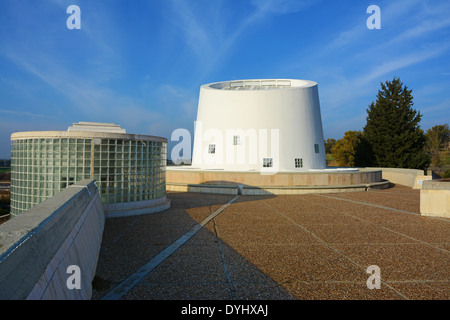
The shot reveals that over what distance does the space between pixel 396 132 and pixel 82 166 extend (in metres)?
31.2

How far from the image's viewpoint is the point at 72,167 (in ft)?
28.1

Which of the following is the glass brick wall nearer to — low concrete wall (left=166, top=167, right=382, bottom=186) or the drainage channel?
the drainage channel

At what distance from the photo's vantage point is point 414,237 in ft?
24.0

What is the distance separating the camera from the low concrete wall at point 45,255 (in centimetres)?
214

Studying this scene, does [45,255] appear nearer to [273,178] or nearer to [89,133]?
[89,133]

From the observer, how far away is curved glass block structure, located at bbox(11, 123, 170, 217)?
27.9ft

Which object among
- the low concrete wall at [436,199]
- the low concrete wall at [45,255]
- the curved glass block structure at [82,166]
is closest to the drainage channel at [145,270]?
the low concrete wall at [45,255]

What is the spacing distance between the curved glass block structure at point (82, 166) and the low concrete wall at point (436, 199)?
9.21m

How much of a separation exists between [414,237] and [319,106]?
17.6m

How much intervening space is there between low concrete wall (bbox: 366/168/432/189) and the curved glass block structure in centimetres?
1771
